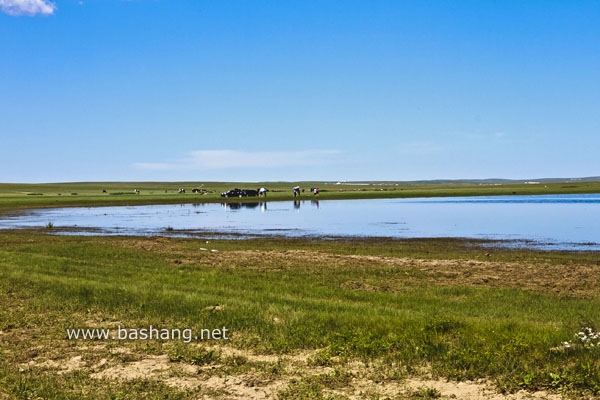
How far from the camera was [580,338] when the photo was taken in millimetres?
9977

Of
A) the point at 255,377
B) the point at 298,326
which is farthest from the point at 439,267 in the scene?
the point at 255,377

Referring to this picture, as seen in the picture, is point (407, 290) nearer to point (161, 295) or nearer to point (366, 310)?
point (366, 310)

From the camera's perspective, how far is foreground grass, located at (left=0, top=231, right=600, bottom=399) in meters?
9.03

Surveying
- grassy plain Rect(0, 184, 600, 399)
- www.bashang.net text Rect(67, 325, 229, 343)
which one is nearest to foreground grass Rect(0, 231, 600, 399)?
grassy plain Rect(0, 184, 600, 399)

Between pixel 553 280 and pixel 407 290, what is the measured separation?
5.79 metres

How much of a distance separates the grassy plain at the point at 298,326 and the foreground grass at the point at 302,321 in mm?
41

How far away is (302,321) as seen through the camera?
41.1ft

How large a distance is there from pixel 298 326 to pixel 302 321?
0.37 m

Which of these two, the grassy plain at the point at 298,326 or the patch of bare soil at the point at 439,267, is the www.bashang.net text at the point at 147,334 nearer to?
the grassy plain at the point at 298,326

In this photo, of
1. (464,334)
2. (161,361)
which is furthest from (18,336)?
(464,334)

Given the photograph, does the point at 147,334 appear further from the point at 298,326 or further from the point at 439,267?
the point at 439,267

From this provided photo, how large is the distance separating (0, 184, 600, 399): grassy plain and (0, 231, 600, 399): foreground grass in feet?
0.13

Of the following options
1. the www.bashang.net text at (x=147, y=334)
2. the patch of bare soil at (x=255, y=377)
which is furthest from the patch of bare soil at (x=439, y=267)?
the patch of bare soil at (x=255, y=377)

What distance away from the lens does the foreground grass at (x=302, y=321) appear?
903 cm
